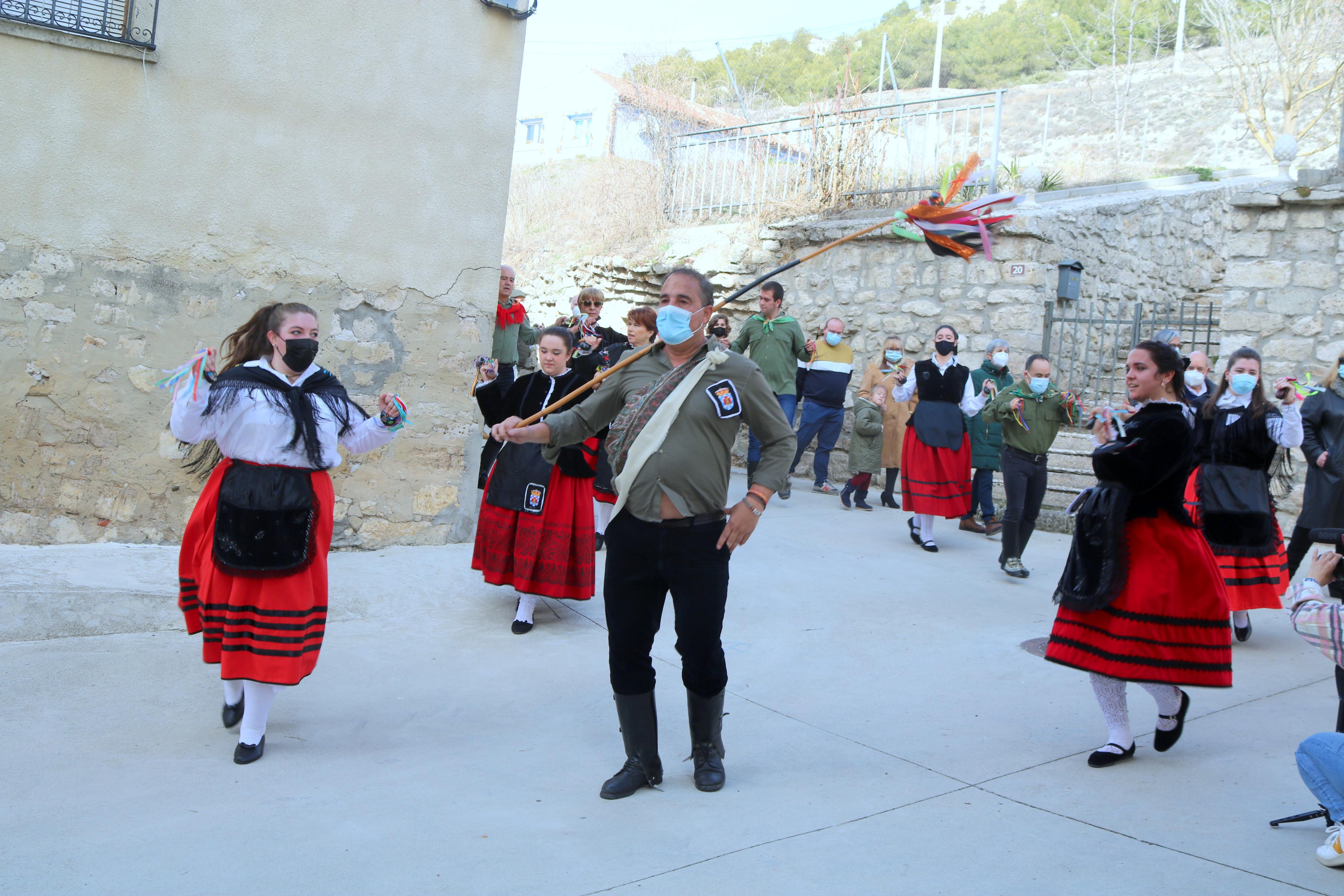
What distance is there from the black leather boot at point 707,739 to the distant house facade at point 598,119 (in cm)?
1463

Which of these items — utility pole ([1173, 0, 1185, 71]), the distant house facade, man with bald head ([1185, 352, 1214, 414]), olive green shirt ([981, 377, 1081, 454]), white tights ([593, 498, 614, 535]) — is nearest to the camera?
man with bald head ([1185, 352, 1214, 414])

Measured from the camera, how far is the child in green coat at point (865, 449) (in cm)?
915

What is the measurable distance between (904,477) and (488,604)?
3.54 meters

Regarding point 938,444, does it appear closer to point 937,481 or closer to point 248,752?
point 937,481

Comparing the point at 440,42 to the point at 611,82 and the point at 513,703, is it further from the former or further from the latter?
the point at 611,82

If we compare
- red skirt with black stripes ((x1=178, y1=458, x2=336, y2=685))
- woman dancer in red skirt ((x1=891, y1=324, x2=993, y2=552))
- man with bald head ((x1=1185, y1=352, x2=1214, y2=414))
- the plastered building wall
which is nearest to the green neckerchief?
woman dancer in red skirt ((x1=891, y1=324, x2=993, y2=552))

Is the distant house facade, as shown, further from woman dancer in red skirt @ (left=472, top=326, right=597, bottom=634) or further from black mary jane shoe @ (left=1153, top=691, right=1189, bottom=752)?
black mary jane shoe @ (left=1153, top=691, right=1189, bottom=752)

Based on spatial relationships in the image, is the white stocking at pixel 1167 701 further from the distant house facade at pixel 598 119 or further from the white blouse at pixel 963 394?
the distant house facade at pixel 598 119

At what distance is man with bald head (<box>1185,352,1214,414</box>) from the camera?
19.7 ft

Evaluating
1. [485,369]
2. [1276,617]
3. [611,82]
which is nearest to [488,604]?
[485,369]

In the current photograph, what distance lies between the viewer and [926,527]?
Answer: 7.76 meters

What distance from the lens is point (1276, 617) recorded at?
6.19m

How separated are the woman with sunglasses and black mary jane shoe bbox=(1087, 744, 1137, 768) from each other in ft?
9.07

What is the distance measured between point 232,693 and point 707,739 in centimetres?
180
